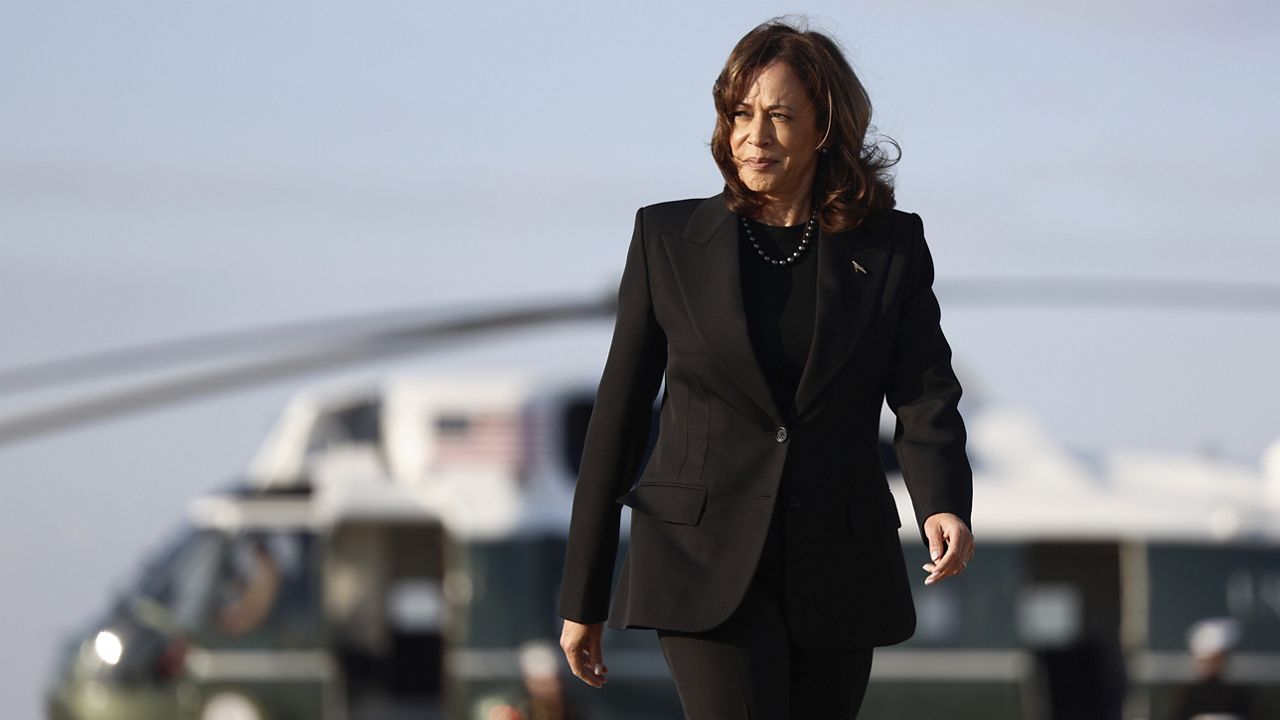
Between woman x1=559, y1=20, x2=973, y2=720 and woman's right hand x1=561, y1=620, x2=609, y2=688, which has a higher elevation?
woman x1=559, y1=20, x2=973, y2=720

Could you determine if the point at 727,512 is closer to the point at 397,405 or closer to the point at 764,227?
the point at 764,227

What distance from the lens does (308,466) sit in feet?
38.1

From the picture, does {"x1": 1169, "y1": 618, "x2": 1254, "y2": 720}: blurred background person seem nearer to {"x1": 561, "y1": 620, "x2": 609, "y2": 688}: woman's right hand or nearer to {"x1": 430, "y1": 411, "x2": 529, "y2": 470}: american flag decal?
{"x1": 430, "y1": 411, "x2": 529, "y2": 470}: american flag decal

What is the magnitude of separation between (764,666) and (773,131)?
708mm

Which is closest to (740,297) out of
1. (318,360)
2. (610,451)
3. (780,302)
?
(780,302)

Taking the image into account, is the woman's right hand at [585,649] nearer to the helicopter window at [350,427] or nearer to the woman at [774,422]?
the woman at [774,422]

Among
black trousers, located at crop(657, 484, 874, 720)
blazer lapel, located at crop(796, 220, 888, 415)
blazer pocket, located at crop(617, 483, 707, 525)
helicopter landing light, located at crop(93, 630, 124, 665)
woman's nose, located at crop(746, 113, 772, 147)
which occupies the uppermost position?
woman's nose, located at crop(746, 113, 772, 147)

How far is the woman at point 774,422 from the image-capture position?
2615 mm

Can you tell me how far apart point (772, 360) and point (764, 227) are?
0.22 meters

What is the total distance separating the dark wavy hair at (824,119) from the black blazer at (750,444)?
4 cm

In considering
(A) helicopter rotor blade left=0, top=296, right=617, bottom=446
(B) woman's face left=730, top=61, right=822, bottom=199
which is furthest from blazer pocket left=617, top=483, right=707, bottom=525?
(A) helicopter rotor blade left=0, top=296, right=617, bottom=446

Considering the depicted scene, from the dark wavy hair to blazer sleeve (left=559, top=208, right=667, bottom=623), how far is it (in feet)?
0.69

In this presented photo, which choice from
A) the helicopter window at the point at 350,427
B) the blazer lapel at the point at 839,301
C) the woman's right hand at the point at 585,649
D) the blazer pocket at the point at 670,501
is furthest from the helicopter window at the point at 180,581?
the blazer lapel at the point at 839,301

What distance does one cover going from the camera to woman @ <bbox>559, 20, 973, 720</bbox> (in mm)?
2615
